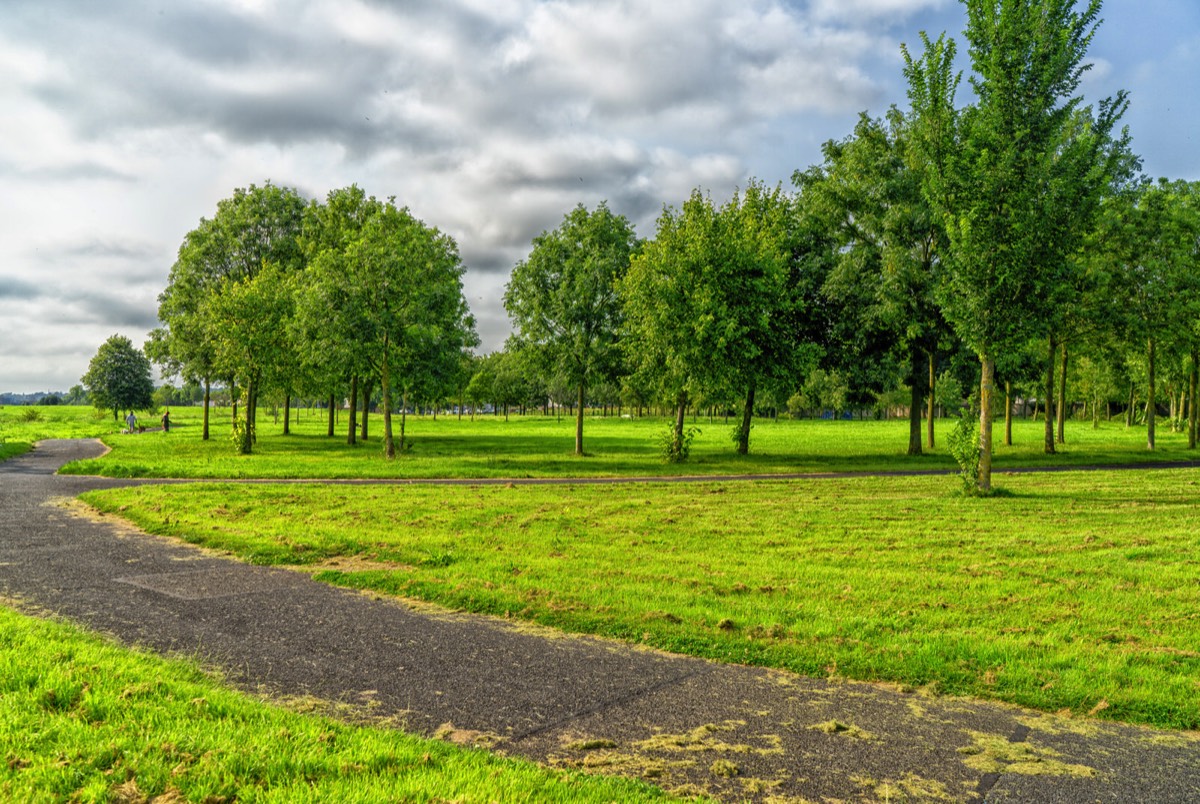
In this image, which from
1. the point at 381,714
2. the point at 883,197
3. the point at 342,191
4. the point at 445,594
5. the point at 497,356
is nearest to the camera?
the point at 381,714

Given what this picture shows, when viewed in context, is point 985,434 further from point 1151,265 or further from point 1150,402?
point 1151,265

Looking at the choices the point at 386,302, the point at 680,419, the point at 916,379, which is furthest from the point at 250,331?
the point at 916,379

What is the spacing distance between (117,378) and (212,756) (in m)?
104

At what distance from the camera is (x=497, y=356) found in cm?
13650

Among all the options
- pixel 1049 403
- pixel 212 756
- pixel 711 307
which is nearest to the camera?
pixel 212 756

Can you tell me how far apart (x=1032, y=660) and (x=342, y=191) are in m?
49.3

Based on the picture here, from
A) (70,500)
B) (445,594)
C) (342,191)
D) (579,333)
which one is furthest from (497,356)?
(445,594)

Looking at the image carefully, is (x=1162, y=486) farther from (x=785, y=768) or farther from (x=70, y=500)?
(x=70, y=500)

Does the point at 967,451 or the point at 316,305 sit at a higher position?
the point at 316,305

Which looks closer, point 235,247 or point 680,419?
point 680,419

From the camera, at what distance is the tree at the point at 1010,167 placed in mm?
19625

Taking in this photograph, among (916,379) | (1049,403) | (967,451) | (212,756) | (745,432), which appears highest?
(916,379)

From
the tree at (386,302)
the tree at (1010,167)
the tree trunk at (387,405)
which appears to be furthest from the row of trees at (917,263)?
the tree trunk at (387,405)

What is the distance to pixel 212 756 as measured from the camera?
16.0 feet
